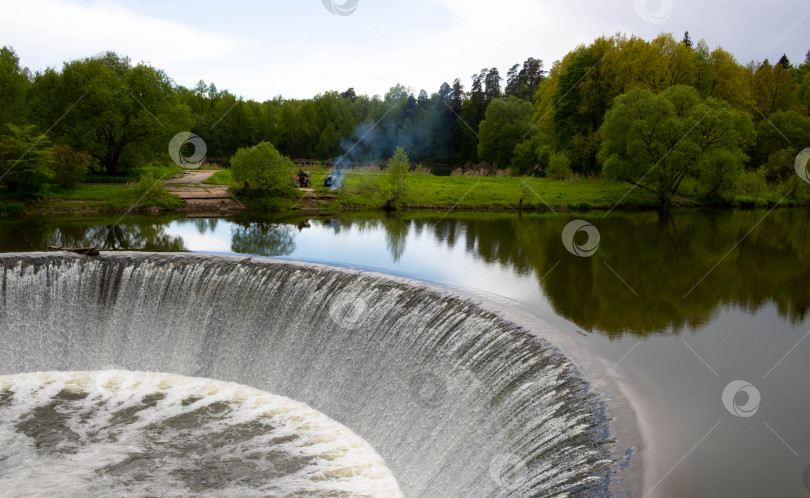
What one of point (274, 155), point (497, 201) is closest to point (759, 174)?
point (497, 201)

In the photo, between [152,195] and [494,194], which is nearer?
[152,195]

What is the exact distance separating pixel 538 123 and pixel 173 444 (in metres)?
42.4

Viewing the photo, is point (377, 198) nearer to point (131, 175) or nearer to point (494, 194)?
point (494, 194)

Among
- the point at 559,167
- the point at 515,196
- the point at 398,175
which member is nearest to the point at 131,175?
the point at 398,175

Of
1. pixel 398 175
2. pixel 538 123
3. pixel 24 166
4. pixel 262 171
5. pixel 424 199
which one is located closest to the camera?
pixel 24 166

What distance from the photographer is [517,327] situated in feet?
30.4

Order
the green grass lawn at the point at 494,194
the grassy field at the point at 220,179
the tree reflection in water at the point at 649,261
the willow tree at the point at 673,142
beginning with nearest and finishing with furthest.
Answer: the tree reflection in water at the point at 649,261, the willow tree at the point at 673,142, the green grass lawn at the point at 494,194, the grassy field at the point at 220,179

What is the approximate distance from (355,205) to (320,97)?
34395 millimetres

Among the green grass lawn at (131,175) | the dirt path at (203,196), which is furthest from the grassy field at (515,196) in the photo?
the green grass lawn at (131,175)

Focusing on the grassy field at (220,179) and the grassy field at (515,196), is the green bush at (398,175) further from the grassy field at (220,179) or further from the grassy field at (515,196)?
the grassy field at (220,179)

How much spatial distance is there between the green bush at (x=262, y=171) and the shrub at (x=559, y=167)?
17246mm

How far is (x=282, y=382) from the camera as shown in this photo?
11.2 m

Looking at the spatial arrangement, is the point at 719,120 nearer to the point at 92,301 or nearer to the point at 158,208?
the point at 158,208

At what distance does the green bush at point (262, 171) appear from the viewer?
99.8 ft
